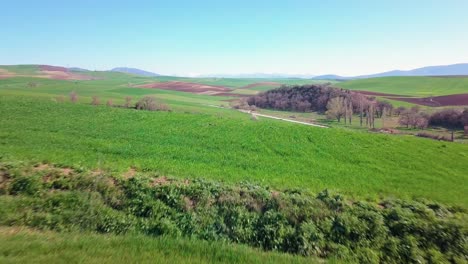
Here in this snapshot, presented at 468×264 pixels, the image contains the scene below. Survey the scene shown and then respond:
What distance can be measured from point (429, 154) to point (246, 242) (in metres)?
15.4

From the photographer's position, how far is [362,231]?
328 inches

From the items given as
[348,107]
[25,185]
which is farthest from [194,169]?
[348,107]

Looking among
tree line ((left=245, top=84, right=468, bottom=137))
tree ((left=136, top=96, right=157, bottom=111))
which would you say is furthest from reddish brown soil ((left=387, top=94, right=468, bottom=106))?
tree ((left=136, top=96, right=157, bottom=111))

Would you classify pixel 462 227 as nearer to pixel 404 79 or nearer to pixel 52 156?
pixel 52 156

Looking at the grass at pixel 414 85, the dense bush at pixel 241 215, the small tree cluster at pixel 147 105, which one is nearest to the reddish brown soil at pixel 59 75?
the small tree cluster at pixel 147 105

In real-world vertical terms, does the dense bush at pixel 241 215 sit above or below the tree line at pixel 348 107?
above

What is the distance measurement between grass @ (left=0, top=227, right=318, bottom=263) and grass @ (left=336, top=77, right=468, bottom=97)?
3764 inches

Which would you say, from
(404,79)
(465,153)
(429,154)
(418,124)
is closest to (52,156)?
(429,154)

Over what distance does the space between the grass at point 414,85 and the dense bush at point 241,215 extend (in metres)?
90.6

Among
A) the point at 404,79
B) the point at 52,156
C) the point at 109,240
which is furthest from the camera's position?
the point at 404,79

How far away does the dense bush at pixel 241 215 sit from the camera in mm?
7652

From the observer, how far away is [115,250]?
5.60 metres

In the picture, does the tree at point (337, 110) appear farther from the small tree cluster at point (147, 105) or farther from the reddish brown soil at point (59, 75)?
the reddish brown soil at point (59, 75)

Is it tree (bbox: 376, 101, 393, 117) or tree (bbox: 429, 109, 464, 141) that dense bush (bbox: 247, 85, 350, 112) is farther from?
tree (bbox: 429, 109, 464, 141)
